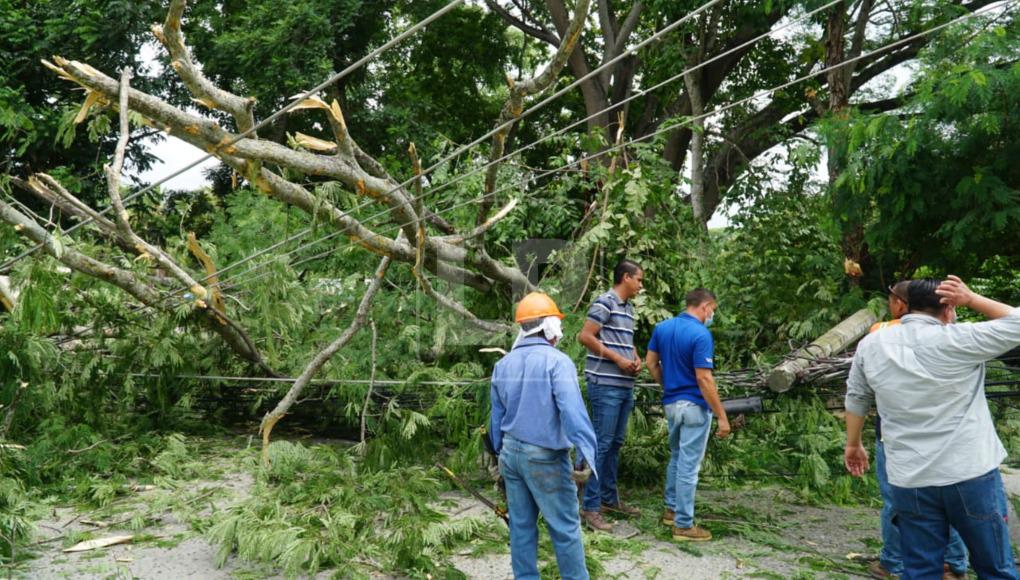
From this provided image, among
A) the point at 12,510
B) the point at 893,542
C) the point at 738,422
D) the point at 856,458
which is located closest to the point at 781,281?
the point at 738,422

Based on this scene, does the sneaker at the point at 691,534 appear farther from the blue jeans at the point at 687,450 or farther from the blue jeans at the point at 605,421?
the blue jeans at the point at 605,421

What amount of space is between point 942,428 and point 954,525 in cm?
36

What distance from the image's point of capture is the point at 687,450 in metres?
4.93

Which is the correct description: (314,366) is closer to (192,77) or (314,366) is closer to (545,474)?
(192,77)

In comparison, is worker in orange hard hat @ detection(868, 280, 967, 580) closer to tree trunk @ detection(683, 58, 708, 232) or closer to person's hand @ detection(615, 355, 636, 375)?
person's hand @ detection(615, 355, 636, 375)

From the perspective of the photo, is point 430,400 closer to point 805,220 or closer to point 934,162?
point 934,162

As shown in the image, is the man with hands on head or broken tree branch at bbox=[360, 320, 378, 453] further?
broken tree branch at bbox=[360, 320, 378, 453]

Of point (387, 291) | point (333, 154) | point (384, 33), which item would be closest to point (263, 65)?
point (384, 33)

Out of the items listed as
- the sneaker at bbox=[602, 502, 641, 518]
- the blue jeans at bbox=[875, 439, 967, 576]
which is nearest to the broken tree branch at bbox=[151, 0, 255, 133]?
the sneaker at bbox=[602, 502, 641, 518]

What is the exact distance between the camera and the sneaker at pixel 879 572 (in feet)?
14.2

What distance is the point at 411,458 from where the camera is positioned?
6.39 meters

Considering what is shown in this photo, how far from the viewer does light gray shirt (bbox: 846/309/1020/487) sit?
3.21 metres

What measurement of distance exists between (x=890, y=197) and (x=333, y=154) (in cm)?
397

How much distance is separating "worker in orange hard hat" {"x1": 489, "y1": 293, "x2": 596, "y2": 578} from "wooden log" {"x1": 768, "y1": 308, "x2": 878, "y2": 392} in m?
2.10
